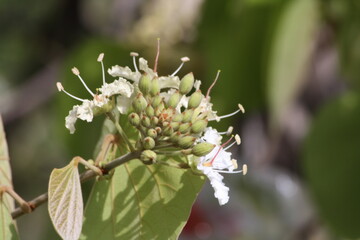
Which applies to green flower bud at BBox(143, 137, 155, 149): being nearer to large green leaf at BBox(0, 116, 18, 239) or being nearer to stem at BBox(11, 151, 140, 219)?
stem at BBox(11, 151, 140, 219)

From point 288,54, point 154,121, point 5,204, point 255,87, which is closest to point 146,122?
point 154,121

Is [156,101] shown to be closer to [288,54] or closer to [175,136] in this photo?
[175,136]

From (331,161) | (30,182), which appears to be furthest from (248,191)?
(30,182)

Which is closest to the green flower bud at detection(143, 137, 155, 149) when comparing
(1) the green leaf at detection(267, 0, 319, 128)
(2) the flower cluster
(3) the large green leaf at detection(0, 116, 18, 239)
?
(2) the flower cluster

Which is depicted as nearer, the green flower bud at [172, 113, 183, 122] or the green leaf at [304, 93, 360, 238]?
the green flower bud at [172, 113, 183, 122]

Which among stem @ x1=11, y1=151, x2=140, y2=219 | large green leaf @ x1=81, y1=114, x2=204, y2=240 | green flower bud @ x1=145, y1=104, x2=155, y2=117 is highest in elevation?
green flower bud @ x1=145, y1=104, x2=155, y2=117

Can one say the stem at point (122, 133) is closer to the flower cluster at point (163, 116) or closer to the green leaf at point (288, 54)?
the flower cluster at point (163, 116)

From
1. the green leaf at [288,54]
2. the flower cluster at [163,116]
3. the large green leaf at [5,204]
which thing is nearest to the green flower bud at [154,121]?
the flower cluster at [163,116]
